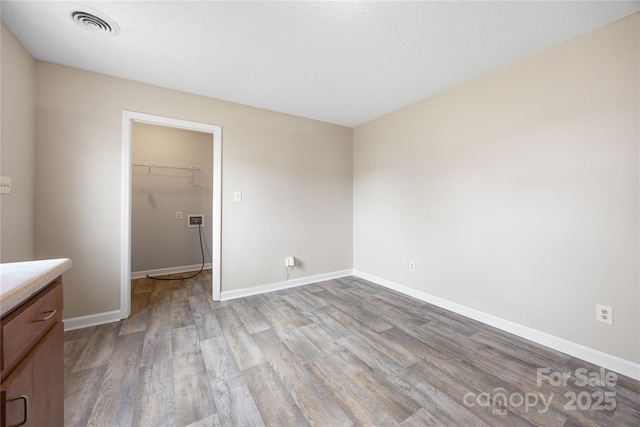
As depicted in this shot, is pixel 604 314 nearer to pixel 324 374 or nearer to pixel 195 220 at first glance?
pixel 324 374

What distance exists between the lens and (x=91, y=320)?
7.52ft

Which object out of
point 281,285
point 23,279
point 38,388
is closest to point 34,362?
point 38,388

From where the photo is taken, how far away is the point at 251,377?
1623mm

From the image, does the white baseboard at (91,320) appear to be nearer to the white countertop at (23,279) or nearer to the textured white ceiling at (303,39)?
the white countertop at (23,279)

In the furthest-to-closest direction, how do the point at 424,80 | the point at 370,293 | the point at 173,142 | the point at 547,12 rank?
the point at 173,142 → the point at 370,293 → the point at 424,80 → the point at 547,12

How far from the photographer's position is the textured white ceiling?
159 centimetres

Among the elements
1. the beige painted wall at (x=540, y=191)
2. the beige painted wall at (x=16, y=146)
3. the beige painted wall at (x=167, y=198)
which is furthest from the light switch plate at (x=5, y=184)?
the beige painted wall at (x=540, y=191)

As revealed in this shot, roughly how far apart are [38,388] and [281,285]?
263 cm

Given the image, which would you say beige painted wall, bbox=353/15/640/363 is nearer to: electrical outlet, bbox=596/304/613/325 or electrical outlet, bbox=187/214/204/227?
electrical outlet, bbox=596/304/613/325

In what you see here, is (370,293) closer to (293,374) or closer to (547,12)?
(293,374)

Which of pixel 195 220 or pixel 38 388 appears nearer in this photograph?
pixel 38 388

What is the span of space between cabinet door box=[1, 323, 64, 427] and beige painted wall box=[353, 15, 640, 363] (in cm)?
289

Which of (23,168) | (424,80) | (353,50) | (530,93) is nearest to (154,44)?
(23,168)

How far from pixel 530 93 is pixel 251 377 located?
3.03 metres
